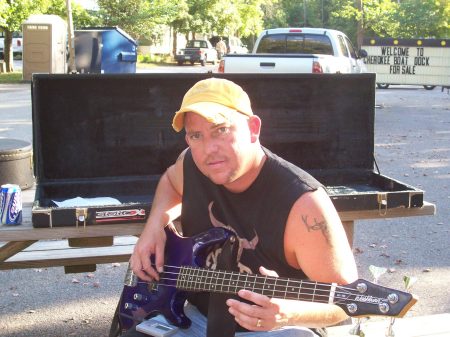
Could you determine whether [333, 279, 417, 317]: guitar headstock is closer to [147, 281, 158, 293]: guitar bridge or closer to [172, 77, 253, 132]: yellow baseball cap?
[172, 77, 253, 132]: yellow baseball cap

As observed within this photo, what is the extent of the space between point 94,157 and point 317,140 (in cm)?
159

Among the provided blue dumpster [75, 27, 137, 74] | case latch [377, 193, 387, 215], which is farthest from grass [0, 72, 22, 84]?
case latch [377, 193, 387, 215]

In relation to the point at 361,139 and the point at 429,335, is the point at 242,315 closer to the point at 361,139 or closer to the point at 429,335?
the point at 429,335

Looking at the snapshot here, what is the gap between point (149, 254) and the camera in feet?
9.30

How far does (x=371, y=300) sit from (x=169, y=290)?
954 mm

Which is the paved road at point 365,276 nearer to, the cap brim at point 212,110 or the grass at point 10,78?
the cap brim at point 212,110

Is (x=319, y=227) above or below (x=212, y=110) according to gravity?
below

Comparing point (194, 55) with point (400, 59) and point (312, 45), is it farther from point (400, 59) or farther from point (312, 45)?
point (312, 45)

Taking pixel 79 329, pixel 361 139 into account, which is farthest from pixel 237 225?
pixel 361 139

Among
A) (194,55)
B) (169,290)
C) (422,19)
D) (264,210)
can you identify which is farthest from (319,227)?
(194,55)

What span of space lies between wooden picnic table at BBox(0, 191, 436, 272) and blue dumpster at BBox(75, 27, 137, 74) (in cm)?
1280

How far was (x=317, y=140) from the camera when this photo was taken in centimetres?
483

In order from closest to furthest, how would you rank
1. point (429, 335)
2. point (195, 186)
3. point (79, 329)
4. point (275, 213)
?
point (275, 213)
point (195, 186)
point (429, 335)
point (79, 329)

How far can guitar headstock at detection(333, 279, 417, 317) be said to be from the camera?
201cm
